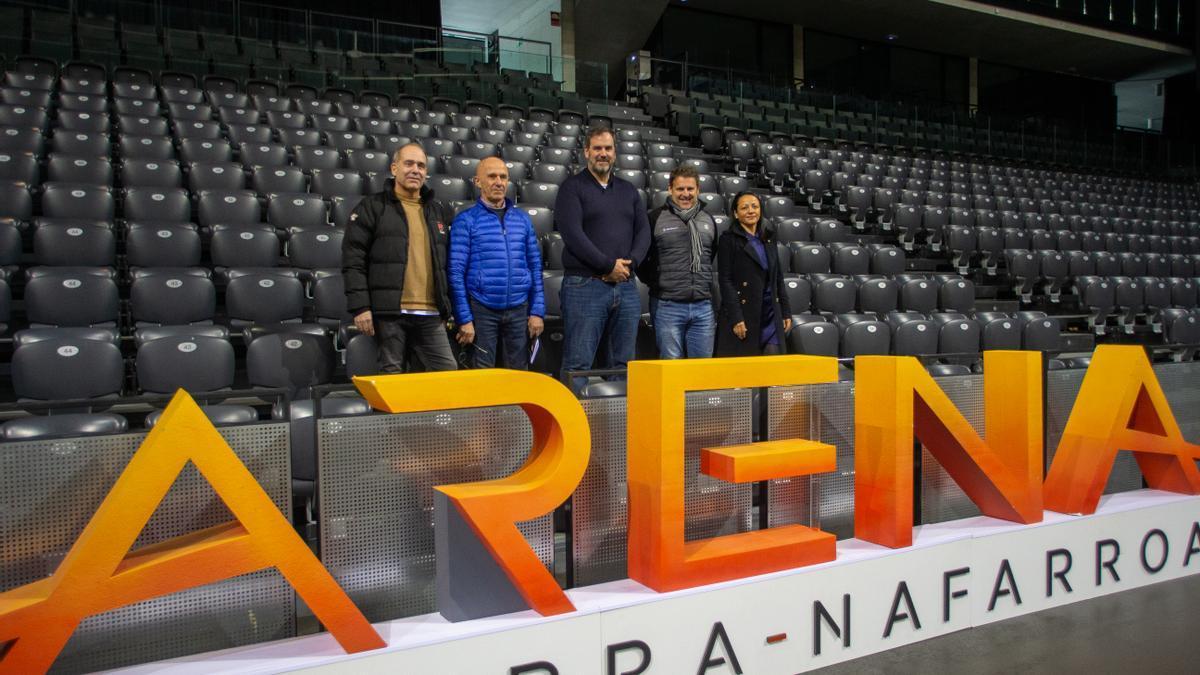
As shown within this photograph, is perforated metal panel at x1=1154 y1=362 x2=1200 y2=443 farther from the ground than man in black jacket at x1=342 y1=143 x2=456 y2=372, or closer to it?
closer to it

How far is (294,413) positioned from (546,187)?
144 inches

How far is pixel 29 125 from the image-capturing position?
18.2 ft

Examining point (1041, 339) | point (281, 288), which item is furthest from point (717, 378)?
point (1041, 339)

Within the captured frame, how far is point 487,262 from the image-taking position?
3.12 metres

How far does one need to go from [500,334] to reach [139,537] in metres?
1.63

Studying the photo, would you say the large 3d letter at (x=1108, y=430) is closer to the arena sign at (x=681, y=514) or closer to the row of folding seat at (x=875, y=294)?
the arena sign at (x=681, y=514)

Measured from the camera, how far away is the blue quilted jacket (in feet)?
10.2

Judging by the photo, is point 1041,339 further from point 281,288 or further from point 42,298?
point 42,298

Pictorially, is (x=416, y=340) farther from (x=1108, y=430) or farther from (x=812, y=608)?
(x=1108, y=430)

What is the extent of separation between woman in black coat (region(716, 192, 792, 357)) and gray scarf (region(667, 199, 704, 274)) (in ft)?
0.45

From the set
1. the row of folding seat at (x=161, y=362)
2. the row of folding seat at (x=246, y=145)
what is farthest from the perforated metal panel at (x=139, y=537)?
the row of folding seat at (x=246, y=145)

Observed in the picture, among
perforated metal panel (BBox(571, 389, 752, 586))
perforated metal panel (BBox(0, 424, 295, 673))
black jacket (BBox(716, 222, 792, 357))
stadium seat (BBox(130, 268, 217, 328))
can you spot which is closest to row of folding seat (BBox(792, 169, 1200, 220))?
black jacket (BBox(716, 222, 792, 357))

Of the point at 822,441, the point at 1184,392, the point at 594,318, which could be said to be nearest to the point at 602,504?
the point at 822,441

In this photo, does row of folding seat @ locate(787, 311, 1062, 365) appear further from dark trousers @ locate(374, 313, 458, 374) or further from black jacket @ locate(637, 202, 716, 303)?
dark trousers @ locate(374, 313, 458, 374)
